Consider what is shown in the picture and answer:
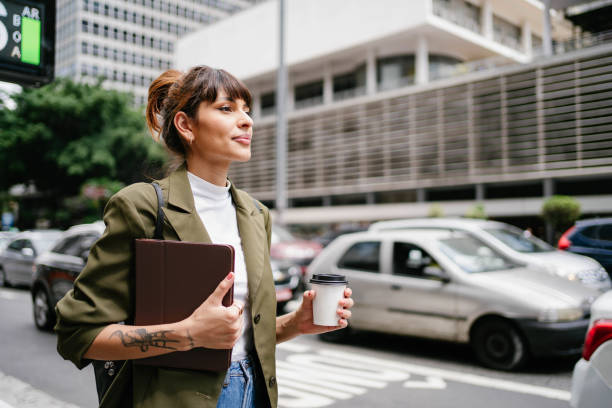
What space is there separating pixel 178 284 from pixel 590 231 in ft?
35.9

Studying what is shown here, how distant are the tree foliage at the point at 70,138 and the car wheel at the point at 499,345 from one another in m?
27.3

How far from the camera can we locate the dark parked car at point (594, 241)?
10344 mm

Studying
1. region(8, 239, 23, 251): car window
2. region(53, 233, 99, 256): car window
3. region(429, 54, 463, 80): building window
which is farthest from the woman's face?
region(429, 54, 463, 80): building window

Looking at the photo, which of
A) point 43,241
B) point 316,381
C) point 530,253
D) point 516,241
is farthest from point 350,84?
point 316,381

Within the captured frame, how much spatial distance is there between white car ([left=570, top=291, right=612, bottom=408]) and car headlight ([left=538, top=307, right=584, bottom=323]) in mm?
2870

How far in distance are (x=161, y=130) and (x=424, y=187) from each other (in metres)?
30.9

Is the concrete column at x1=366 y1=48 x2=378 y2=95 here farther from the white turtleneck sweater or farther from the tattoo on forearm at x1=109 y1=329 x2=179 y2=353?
the tattoo on forearm at x1=109 y1=329 x2=179 y2=353

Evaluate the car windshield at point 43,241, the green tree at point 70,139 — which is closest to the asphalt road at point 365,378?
the car windshield at point 43,241

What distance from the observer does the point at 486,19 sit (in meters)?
34.7

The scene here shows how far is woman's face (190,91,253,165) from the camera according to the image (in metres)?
1.65

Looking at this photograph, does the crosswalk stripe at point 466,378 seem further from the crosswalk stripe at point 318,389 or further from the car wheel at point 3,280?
the car wheel at point 3,280

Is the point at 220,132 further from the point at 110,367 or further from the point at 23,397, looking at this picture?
the point at 23,397

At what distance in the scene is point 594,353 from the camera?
2.77 meters

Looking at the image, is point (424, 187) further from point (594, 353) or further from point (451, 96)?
point (594, 353)
